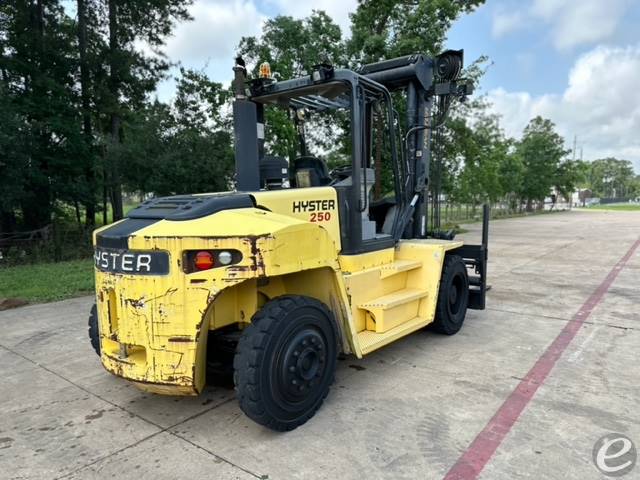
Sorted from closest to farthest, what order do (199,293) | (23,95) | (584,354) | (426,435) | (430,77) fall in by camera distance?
(199,293) < (426,435) < (584,354) < (430,77) < (23,95)

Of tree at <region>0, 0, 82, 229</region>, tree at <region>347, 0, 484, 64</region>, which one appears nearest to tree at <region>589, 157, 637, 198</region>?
tree at <region>347, 0, 484, 64</region>

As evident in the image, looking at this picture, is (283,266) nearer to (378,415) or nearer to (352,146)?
(378,415)

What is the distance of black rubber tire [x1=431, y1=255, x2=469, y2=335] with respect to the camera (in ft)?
16.0

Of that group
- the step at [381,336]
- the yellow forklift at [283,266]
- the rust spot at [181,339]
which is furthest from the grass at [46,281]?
the step at [381,336]

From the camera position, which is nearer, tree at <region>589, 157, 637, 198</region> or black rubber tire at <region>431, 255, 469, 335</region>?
black rubber tire at <region>431, 255, 469, 335</region>

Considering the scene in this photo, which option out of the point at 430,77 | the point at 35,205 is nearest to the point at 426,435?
the point at 430,77

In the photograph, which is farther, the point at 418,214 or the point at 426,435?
the point at 418,214

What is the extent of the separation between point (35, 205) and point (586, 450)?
50.4ft

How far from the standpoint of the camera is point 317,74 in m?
3.83

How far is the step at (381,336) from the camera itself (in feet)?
12.1

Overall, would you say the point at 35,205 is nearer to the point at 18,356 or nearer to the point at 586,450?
the point at 18,356

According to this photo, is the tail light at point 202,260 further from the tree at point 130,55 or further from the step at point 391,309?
the tree at point 130,55

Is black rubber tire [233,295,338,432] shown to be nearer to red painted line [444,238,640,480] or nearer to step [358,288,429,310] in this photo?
→ step [358,288,429,310]

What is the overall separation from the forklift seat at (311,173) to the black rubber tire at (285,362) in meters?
1.38
